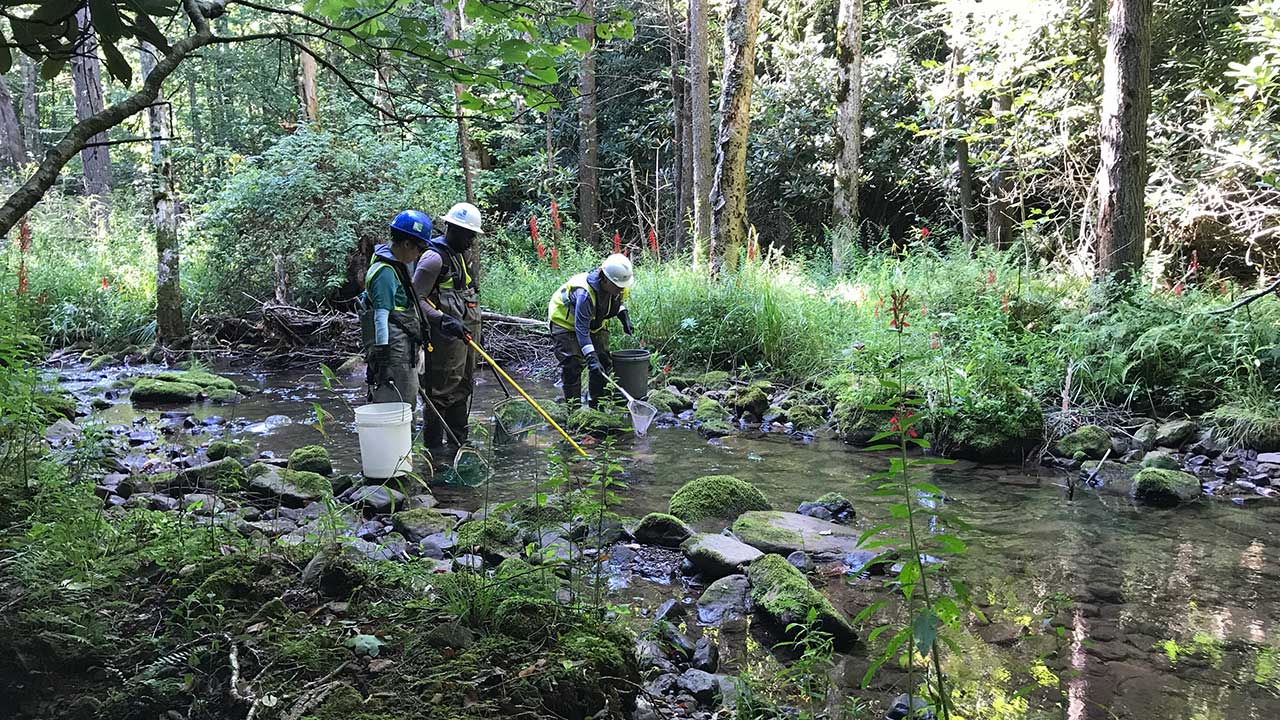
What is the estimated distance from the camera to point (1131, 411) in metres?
7.66

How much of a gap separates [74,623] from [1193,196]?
37.1 ft

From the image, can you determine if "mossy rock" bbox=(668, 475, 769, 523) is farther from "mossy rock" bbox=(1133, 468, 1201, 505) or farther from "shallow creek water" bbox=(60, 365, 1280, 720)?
"mossy rock" bbox=(1133, 468, 1201, 505)

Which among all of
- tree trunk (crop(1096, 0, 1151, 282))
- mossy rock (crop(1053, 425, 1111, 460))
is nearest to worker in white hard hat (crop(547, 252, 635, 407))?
mossy rock (crop(1053, 425, 1111, 460))

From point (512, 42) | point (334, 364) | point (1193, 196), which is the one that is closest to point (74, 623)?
point (512, 42)

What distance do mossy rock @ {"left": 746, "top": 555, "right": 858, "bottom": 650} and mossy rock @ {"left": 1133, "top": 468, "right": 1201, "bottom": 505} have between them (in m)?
3.36

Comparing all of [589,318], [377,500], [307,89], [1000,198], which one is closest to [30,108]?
[307,89]

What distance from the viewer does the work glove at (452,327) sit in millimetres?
6539

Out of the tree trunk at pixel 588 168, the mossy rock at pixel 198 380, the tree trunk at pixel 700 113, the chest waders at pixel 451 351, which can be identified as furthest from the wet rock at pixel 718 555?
the tree trunk at pixel 588 168

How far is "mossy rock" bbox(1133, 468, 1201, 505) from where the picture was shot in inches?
240

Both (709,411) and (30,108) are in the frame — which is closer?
(709,411)

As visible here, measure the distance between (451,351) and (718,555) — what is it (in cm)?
316

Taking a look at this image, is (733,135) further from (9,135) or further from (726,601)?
(9,135)

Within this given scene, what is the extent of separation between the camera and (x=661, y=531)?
518 centimetres

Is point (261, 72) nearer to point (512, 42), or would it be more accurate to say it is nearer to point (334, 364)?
point (334, 364)
